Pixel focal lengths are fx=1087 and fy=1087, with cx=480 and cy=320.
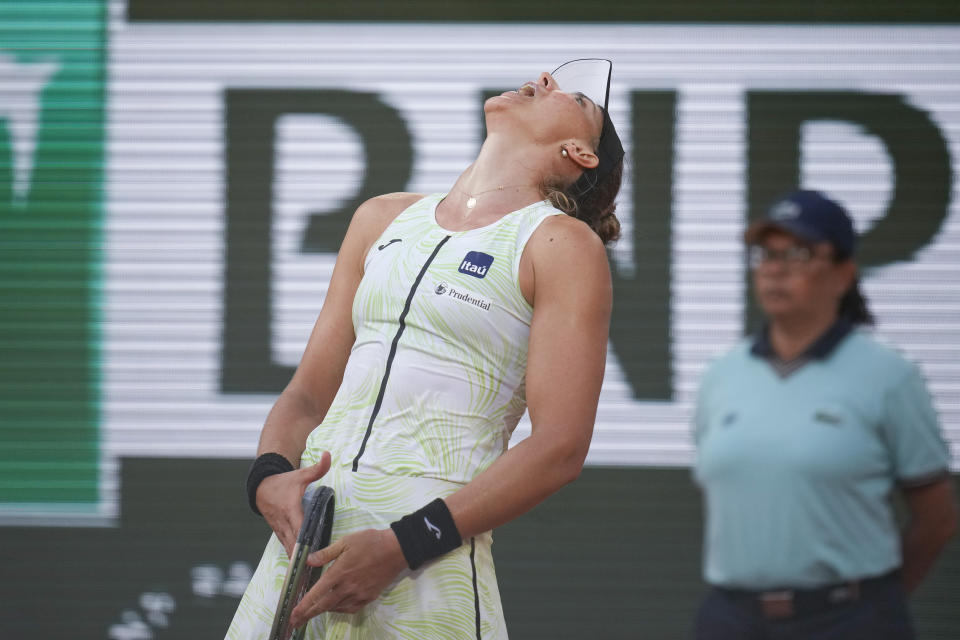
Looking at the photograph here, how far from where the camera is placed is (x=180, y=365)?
5273 millimetres

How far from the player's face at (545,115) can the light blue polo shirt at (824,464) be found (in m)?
1.08

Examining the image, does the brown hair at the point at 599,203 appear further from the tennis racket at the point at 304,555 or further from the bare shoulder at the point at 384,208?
the tennis racket at the point at 304,555

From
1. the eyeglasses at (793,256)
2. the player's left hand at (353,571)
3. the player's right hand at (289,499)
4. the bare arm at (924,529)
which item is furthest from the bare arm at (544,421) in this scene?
the bare arm at (924,529)

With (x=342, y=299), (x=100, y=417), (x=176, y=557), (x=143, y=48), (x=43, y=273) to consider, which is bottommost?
(x=176, y=557)

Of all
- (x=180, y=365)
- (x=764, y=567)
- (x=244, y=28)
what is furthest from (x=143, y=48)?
(x=764, y=567)

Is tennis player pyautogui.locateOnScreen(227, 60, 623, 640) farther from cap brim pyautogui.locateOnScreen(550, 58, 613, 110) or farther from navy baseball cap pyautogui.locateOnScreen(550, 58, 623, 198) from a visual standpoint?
cap brim pyautogui.locateOnScreen(550, 58, 613, 110)

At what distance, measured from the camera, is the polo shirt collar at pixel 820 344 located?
7.00 feet

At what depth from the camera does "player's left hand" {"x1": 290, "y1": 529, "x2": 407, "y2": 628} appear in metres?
2.28

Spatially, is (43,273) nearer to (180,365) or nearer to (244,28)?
(180,365)

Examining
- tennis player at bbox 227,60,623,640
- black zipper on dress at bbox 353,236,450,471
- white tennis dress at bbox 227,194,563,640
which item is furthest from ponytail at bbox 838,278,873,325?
black zipper on dress at bbox 353,236,450,471

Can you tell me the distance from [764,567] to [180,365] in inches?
149

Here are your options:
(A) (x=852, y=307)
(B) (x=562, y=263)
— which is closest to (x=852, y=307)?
(A) (x=852, y=307)

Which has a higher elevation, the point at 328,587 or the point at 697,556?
the point at 328,587

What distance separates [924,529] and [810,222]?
660 mm
